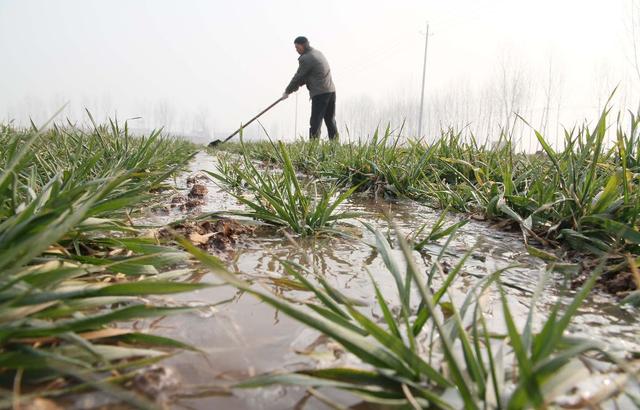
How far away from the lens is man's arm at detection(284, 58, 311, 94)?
7880mm

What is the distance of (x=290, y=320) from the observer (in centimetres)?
84

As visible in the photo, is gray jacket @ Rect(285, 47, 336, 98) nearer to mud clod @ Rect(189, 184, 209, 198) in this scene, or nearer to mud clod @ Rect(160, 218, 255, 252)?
mud clod @ Rect(189, 184, 209, 198)

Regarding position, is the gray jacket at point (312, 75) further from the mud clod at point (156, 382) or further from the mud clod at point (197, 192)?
the mud clod at point (156, 382)

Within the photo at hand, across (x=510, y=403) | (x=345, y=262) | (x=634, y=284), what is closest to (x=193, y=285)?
(x=510, y=403)

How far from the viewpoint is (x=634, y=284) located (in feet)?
3.63

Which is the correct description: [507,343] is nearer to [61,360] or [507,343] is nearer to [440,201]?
[61,360]

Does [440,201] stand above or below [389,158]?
below

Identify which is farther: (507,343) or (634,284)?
(634,284)

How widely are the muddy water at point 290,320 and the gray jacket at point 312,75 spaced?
6.72m

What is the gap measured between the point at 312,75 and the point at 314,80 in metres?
0.10

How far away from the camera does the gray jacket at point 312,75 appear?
25.8 feet

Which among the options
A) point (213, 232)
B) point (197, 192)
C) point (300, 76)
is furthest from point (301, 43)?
point (213, 232)

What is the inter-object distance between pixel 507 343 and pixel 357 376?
323 millimetres

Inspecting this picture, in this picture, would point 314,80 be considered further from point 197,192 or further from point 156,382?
point 156,382
